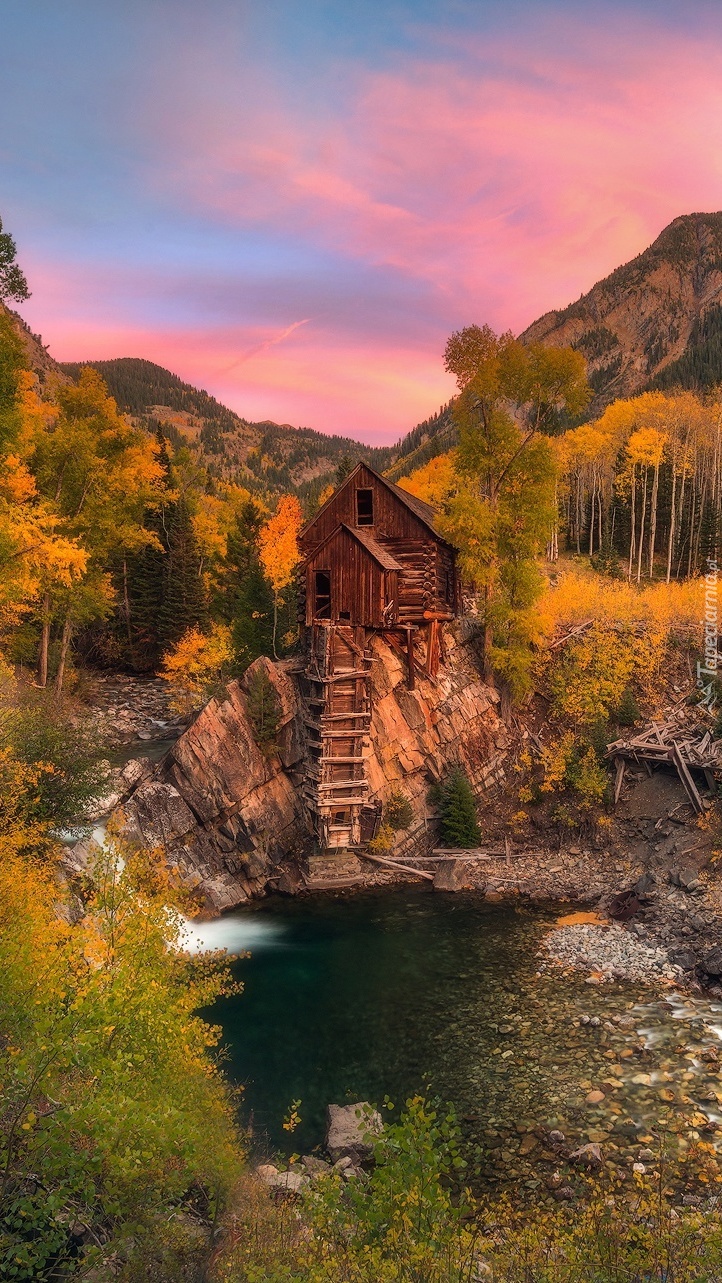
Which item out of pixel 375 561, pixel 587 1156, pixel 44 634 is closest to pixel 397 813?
pixel 375 561

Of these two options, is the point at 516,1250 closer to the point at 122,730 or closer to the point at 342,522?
the point at 342,522

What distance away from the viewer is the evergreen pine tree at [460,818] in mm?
28938

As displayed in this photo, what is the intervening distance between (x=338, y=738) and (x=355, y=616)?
5.45 meters

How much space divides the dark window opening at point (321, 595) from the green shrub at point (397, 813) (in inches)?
342

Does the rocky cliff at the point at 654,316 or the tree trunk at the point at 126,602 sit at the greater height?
the rocky cliff at the point at 654,316

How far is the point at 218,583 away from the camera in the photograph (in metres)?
60.8

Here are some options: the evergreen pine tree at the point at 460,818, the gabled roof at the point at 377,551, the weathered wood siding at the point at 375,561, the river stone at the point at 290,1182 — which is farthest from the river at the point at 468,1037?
the gabled roof at the point at 377,551

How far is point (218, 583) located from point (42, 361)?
151346mm

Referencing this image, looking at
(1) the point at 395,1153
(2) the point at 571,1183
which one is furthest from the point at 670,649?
(1) the point at 395,1153

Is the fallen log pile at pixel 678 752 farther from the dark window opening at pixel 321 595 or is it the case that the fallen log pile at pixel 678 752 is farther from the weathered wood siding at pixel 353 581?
the dark window opening at pixel 321 595

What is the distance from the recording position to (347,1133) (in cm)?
1385

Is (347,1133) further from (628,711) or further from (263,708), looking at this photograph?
(628,711)

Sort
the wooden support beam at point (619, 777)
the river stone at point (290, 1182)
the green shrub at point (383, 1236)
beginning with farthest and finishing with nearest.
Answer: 1. the wooden support beam at point (619, 777)
2. the river stone at point (290, 1182)
3. the green shrub at point (383, 1236)

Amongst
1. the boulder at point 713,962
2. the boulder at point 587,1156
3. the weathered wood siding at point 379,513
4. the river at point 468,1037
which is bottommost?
the river at point 468,1037
